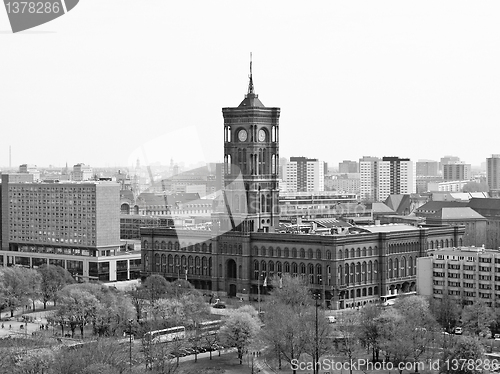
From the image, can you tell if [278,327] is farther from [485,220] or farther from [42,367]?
[485,220]

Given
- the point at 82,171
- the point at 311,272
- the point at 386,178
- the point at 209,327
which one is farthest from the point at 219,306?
the point at 386,178

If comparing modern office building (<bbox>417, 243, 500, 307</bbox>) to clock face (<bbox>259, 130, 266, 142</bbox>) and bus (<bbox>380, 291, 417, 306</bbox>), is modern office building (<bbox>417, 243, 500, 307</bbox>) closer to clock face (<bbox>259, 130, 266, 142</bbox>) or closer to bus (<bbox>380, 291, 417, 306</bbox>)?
bus (<bbox>380, 291, 417, 306</bbox>)

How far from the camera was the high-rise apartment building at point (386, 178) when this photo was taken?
185 metres

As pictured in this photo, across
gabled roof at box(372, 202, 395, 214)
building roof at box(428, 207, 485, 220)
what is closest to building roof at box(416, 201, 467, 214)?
gabled roof at box(372, 202, 395, 214)

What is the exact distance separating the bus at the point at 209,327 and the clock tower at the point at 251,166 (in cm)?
1443

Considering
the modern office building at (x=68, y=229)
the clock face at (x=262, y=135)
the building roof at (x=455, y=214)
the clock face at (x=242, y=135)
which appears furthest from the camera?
the building roof at (x=455, y=214)

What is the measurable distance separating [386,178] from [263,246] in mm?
115850

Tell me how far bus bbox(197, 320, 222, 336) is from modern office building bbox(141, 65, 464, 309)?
30.7ft

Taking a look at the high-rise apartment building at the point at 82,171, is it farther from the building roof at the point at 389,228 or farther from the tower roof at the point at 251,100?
the building roof at the point at 389,228

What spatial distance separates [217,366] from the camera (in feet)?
181

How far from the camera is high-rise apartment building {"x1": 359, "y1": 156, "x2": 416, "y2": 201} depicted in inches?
7283

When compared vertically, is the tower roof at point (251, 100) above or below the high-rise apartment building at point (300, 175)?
above

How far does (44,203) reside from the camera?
320 feet

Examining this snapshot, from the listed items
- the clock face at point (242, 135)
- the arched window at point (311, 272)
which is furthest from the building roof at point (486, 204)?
the arched window at point (311, 272)
